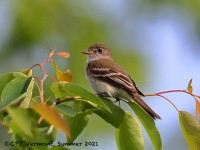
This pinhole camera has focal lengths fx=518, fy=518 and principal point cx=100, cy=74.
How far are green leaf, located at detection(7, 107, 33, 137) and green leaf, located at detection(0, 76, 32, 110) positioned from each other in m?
0.68

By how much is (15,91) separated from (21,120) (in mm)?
912

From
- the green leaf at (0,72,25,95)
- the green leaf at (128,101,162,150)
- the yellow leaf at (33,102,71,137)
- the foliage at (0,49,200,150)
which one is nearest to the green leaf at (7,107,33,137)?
the yellow leaf at (33,102,71,137)

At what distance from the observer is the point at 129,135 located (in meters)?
3.31

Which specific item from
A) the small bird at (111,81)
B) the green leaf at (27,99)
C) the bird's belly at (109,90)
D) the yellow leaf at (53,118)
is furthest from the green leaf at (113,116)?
the bird's belly at (109,90)

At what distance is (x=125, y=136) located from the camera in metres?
3.31

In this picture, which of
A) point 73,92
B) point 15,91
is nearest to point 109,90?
point 73,92

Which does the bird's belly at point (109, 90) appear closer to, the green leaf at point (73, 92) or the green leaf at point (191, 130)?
the green leaf at point (191, 130)

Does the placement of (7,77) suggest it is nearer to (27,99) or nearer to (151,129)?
(27,99)

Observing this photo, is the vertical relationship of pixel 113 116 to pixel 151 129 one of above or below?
above

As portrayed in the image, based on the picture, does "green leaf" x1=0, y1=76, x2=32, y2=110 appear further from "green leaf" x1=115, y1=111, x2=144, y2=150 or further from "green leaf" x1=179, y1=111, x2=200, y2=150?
"green leaf" x1=179, y1=111, x2=200, y2=150

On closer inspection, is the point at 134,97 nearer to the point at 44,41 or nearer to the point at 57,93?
the point at 57,93

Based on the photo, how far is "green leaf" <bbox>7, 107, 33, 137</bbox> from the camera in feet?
6.42

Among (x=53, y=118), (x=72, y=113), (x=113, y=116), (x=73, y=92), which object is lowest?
(x=113, y=116)

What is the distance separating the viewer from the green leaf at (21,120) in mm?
1956
